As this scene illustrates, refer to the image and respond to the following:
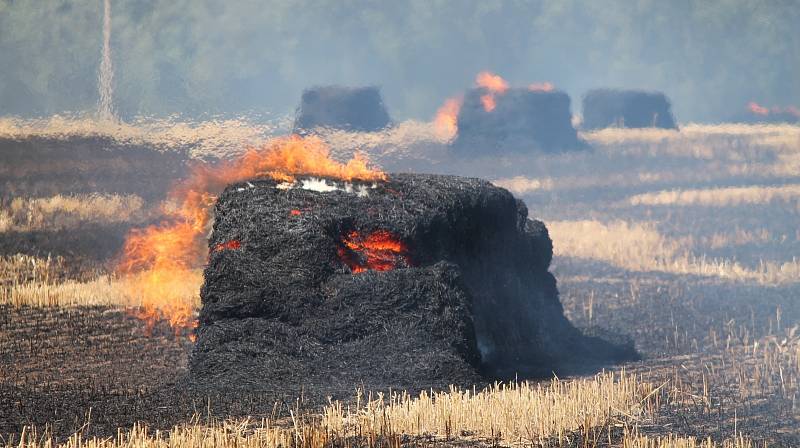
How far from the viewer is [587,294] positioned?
97.0 ft

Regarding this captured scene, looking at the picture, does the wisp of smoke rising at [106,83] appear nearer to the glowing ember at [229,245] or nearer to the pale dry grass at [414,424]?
the glowing ember at [229,245]

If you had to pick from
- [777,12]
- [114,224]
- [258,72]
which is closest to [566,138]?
[258,72]

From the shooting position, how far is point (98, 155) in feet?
124

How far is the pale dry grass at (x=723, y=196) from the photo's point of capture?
47469mm

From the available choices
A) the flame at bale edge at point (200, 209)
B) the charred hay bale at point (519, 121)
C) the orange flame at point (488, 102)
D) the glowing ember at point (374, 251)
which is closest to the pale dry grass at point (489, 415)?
the glowing ember at point (374, 251)

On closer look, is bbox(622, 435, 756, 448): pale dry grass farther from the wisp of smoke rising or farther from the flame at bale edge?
the wisp of smoke rising

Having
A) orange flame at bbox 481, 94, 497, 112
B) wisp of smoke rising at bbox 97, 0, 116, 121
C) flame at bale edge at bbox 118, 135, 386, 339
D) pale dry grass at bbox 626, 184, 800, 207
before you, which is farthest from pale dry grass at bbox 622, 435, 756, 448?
orange flame at bbox 481, 94, 497, 112

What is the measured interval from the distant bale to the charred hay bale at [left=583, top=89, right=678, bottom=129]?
15296 millimetres

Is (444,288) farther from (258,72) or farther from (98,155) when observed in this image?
(258,72)

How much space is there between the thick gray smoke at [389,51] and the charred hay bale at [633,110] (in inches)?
396

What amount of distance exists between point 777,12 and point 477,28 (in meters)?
27.0

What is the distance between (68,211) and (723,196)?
24481 millimetres

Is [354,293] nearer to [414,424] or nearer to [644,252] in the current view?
[414,424]

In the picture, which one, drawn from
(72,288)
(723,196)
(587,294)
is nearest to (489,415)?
(72,288)
